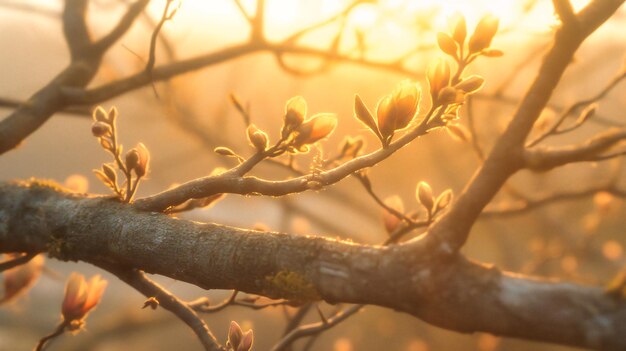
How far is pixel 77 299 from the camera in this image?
1015mm

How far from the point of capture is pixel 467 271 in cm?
61

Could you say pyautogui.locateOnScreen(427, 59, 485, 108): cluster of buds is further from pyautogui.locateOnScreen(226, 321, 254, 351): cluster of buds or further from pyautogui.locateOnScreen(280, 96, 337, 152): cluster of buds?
pyautogui.locateOnScreen(226, 321, 254, 351): cluster of buds

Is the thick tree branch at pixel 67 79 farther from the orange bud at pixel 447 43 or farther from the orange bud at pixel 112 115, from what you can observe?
the orange bud at pixel 447 43

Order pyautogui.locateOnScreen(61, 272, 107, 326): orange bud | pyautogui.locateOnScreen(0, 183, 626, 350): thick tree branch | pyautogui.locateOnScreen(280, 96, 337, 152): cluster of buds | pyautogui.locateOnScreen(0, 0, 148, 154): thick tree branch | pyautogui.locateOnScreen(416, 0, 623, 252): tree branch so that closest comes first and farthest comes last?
pyautogui.locateOnScreen(0, 183, 626, 350): thick tree branch
pyautogui.locateOnScreen(416, 0, 623, 252): tree branch
pyautogui.locateOnScreen(280, 96, 337, 152): cluster of buds
pyautogui.locateOnScreen(61, 272, 107, 326): orange bud
pyautogui.locateOnScreen(0, 0, 148, 154): thick tree branch

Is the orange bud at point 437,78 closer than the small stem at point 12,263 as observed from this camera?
Yes

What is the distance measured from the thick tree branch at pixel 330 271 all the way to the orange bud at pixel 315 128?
0.15 m

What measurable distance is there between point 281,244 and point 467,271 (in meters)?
0.23

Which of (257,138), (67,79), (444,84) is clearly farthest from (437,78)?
(67,79)

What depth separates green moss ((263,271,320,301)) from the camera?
681mm

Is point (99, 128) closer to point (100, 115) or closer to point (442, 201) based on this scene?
point (100, 115)

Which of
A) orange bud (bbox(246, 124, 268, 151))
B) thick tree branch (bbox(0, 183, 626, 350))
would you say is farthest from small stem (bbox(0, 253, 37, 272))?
orange bud (bbox(246, 124, 268, 151))

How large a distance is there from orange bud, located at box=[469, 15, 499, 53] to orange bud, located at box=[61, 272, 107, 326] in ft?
2.55

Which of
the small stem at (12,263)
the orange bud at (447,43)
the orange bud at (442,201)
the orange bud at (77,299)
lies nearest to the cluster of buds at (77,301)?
the orange bud at (77,299)

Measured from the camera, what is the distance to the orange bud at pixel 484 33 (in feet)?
2.26
